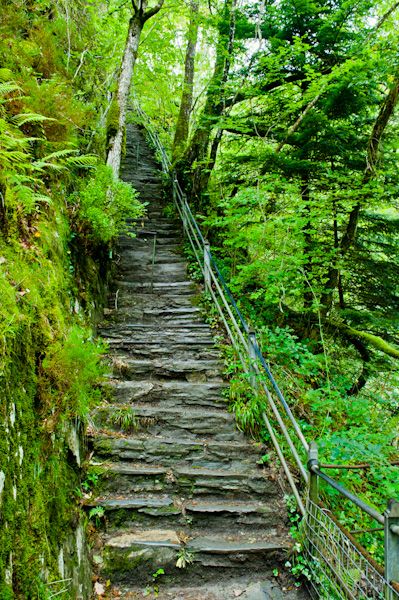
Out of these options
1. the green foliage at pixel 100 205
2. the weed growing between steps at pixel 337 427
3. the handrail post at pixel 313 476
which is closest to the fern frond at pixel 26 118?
the green foliage at pixel 100 205

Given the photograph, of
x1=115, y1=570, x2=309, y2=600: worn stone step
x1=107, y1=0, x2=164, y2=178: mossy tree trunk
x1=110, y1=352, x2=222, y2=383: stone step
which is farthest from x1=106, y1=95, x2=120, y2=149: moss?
x1=115, y1=570, x2=309, y2=600: worn stone step

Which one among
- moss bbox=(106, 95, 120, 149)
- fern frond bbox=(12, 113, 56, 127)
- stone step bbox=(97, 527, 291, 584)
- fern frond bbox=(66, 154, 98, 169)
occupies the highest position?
moss bbox=(106, 95, 120, 149)

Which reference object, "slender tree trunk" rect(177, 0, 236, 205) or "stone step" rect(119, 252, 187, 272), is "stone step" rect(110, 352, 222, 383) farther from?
"slender tree trunk" rect(177, 0, 236, 205)

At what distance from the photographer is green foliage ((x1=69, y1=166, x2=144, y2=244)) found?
4924mm

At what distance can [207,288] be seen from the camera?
6941 mm

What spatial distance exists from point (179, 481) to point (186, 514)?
0.33 meters

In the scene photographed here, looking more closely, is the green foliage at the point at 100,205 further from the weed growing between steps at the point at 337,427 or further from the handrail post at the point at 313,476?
the handrail post at the point at 313,476

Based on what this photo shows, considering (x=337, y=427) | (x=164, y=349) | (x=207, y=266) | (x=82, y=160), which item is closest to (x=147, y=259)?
(x=207, y=266)

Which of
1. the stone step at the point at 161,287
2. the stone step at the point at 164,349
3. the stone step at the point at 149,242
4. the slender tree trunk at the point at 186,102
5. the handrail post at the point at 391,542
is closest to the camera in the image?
the handrail post at the point at 391,542

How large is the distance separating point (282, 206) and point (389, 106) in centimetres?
231

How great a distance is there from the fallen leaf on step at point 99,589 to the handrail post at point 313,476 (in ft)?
5.85

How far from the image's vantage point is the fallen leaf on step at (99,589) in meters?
2.71

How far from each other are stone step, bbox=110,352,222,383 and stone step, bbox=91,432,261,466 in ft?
3.41

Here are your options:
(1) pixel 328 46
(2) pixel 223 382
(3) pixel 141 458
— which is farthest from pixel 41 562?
(1) pixel 328 46
